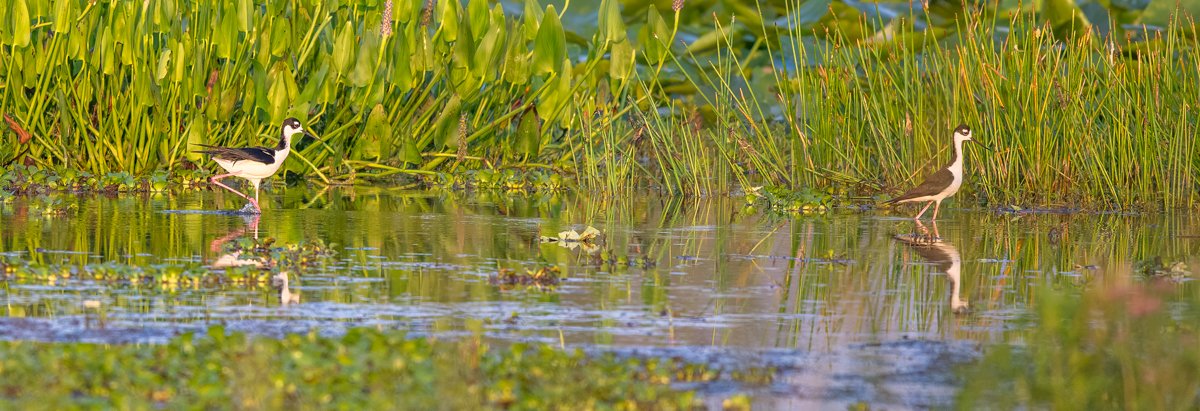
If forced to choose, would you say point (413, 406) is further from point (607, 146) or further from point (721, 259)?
point (607, 146)

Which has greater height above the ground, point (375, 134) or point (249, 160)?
point (375, 134)

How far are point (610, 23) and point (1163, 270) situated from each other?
6.49 metres

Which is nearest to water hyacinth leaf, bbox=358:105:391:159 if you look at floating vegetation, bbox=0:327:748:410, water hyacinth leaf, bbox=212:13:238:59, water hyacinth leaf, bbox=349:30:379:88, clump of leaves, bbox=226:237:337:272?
water hyacinth leaf, bbox=349:30:379:88

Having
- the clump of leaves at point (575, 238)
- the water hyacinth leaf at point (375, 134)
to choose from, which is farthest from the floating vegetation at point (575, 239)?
the water hyacinth leaf at point (375, 134)

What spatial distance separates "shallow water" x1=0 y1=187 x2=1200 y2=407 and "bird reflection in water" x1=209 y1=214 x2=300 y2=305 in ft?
0.20

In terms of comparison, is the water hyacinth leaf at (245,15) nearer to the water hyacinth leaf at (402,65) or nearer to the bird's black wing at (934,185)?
the water hyacinth leaf at (402,65)

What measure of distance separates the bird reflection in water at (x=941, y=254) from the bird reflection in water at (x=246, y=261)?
2.80 metres

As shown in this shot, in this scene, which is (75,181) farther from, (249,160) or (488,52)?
(488,52)

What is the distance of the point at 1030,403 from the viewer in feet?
16.8

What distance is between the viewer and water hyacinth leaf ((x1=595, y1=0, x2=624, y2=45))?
46.2 ft

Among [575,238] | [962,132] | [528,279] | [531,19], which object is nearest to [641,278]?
[528,279]

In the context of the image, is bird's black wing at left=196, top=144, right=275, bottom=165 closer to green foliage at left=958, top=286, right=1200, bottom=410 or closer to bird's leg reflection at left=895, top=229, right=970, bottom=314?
bird's leg reflection at left=895, top=229, right=970, bottom=314

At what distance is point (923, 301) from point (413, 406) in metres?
3.37

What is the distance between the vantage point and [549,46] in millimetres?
14141
